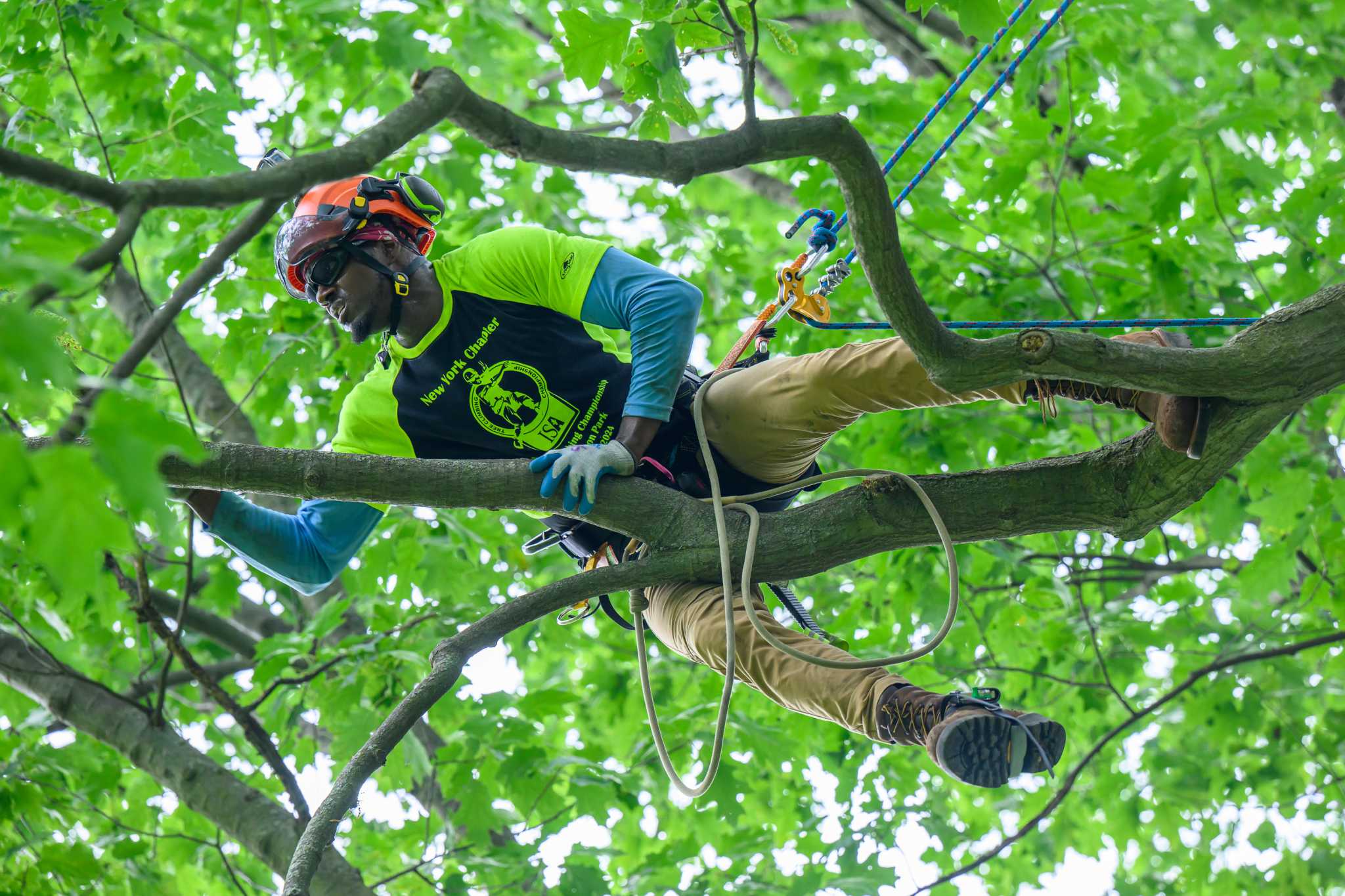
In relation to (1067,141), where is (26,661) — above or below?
below

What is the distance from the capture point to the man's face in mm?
3479

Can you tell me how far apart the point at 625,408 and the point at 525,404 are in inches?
15.8

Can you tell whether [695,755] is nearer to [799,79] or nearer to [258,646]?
[258,646]

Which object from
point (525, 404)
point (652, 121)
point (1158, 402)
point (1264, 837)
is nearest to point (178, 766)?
point (525, 404)

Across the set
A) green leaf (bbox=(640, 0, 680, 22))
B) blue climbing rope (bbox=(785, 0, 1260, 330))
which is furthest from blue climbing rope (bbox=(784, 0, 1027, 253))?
green leaf (bbox=(640, 0, 680, 22))

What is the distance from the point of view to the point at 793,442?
318cm

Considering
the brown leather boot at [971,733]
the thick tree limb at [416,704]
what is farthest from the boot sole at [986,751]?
the thick tree limb at [416,704]

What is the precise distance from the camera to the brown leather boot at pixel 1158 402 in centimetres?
260

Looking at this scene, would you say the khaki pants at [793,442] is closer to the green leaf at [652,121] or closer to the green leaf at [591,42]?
the green leaf at [652,121]

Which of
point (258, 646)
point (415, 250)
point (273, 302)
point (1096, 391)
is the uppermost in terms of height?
point (273, 302)

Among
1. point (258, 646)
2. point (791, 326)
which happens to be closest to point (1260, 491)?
point (791, 326)

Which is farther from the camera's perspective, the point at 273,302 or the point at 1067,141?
the point at 273,302

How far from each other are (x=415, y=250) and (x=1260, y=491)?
3666 mm

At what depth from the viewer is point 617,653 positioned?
247 inches
